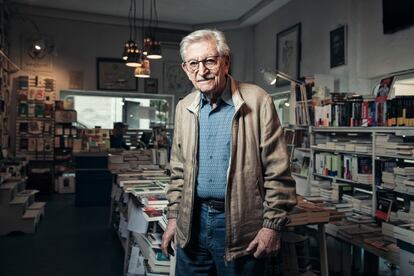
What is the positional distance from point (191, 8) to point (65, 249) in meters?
5.55

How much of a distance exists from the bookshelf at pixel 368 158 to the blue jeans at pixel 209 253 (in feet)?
7.93

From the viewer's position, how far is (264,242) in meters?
1.52

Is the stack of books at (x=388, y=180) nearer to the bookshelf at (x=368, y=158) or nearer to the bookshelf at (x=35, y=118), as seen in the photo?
the bookshelf at (x=368, y=158)

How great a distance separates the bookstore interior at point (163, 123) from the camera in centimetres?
342

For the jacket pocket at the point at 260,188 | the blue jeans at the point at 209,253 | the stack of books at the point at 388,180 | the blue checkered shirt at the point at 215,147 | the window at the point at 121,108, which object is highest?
the window at the point at 121,108

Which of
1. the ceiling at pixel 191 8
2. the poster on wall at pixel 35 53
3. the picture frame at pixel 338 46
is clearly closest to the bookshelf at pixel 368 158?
the picture frame at pixel 338 46

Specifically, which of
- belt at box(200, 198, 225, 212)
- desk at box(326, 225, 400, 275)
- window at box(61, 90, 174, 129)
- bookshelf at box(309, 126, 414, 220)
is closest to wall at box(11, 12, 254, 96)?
window at box(61, 90, 174, 129)

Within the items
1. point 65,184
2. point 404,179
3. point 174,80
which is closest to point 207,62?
point 404,179

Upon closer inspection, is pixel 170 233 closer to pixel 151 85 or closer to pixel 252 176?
pixel 252 176

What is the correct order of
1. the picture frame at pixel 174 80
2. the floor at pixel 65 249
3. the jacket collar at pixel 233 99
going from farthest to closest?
the picture frame at pixel 174 80 → the floor at pixel 65 249 → the jacket collar at pixel 233 99

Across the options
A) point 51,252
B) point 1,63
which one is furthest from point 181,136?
point 1,63

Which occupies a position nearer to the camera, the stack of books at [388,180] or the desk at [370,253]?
the desk at [370,253]

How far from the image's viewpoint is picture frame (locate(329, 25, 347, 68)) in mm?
5332

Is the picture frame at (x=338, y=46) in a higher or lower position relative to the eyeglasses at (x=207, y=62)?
higher
